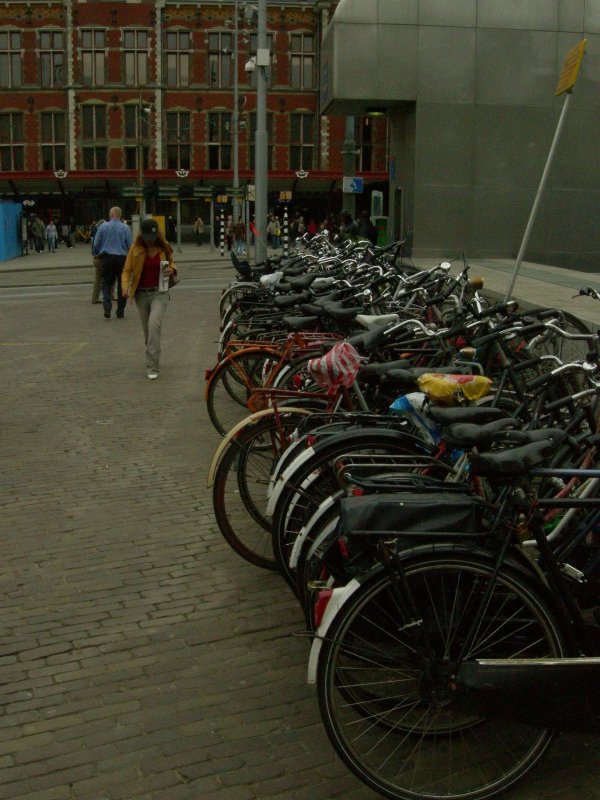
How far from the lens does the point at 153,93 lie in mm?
58562

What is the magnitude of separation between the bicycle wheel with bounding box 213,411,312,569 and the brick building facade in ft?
177

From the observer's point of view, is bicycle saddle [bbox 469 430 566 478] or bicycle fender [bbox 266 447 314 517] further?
bicycle fender [bbox 266 447 314 517]

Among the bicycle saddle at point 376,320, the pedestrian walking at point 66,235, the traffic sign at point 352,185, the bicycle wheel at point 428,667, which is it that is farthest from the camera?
the pedestrian walking at point 66,235

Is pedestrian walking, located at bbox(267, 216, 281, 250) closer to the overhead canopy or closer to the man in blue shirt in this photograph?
the overhead canopy

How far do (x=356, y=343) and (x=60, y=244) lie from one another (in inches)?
2020

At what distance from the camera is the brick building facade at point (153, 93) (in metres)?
58.3

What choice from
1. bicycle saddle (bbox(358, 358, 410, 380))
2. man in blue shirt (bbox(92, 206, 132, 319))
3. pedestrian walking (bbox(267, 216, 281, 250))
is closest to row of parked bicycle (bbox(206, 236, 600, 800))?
bicycle saddle (bbox(358, 358, 410, 380))

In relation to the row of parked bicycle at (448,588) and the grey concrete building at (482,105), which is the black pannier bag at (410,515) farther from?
the grey concrete building at (482,105)

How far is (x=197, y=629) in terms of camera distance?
4.31 m

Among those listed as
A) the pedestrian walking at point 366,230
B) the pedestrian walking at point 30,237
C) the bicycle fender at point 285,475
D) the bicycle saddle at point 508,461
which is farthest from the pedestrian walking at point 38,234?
the bicycle saddle at point 508,461

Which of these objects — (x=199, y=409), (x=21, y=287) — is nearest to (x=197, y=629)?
(x=199, y=409)

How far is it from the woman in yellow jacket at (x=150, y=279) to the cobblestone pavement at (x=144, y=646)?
242cm

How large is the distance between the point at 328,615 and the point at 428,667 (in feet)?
1.16

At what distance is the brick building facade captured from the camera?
58.3m
